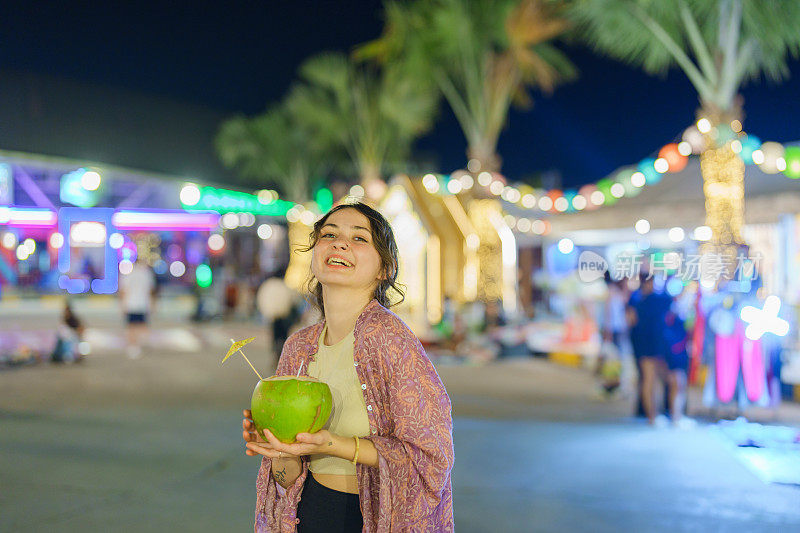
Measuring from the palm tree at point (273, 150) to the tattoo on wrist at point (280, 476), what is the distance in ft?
82.4

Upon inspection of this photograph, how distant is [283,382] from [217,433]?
5740mm

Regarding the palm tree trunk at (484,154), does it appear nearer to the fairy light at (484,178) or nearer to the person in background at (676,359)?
the fairy light at (484,178)

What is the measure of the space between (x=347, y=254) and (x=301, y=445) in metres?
0.61

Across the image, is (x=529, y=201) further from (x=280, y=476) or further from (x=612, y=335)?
(x=280, y=476)

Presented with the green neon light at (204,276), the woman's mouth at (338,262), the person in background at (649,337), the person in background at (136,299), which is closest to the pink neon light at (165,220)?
the green neon light at (204,276)

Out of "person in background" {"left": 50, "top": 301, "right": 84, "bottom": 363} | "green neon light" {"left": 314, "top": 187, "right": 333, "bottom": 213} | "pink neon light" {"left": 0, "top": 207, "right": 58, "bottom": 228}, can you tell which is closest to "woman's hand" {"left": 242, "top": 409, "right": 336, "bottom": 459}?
"person in background" {"left": 50, "top": 301, "right": 84, "bottom": 363}

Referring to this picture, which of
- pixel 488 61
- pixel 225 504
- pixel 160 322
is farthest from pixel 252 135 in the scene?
pixel 225 504

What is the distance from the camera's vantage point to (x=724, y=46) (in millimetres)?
9852

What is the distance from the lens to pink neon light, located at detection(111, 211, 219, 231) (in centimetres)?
2889

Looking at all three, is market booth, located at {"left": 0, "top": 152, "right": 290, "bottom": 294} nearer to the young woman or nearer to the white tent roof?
the white tent roof

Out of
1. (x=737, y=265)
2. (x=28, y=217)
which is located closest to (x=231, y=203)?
(x=28, y=217)

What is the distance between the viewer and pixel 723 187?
1042 centimetres

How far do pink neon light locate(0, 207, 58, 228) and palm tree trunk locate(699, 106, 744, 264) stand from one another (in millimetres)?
23407

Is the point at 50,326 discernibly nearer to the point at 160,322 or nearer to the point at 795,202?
the point at 160,322
